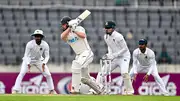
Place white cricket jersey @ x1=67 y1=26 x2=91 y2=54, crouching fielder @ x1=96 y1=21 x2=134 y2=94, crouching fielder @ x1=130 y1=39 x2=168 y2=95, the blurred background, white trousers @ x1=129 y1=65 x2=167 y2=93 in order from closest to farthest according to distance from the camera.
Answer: white cricket jersey @ x1=67 y1=26 x2=91 y2=54 < crouching fielder @ x1=96 y1=21 x2=134 y2=94 < crouching fielder @ x1=130 y1=39 x2=168 y2=95 < white trousers @ x1=129 y1=65 x2=167 y2=93 < the blurred background

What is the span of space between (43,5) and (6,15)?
1.52m

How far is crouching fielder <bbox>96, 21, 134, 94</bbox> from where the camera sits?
62.0ft

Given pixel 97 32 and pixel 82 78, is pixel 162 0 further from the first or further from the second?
pixel 82 78

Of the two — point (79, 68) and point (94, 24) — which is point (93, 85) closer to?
point (79, 68)

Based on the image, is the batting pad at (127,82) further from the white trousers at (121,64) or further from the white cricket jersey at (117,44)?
the white cricket jersey at (117,44)

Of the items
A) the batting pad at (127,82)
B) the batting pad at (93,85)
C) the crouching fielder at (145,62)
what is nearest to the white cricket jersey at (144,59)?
the crouching fielder at (145,62)

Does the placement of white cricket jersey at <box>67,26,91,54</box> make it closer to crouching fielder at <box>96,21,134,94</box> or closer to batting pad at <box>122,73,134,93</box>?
crouching fielder at <box>96,21,134,94</box>

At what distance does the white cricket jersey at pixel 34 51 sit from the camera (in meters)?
20.1

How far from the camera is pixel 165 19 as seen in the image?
2602 cm

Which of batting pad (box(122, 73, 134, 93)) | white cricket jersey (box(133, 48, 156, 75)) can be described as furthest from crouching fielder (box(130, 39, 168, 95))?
batting pad (box(122, 73, 134, 93))

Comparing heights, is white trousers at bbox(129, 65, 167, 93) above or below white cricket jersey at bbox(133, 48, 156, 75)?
below

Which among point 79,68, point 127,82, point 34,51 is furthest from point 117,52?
point 34,51

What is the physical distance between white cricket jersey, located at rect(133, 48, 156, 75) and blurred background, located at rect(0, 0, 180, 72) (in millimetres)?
3495

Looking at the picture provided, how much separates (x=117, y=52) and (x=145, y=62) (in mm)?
1998
